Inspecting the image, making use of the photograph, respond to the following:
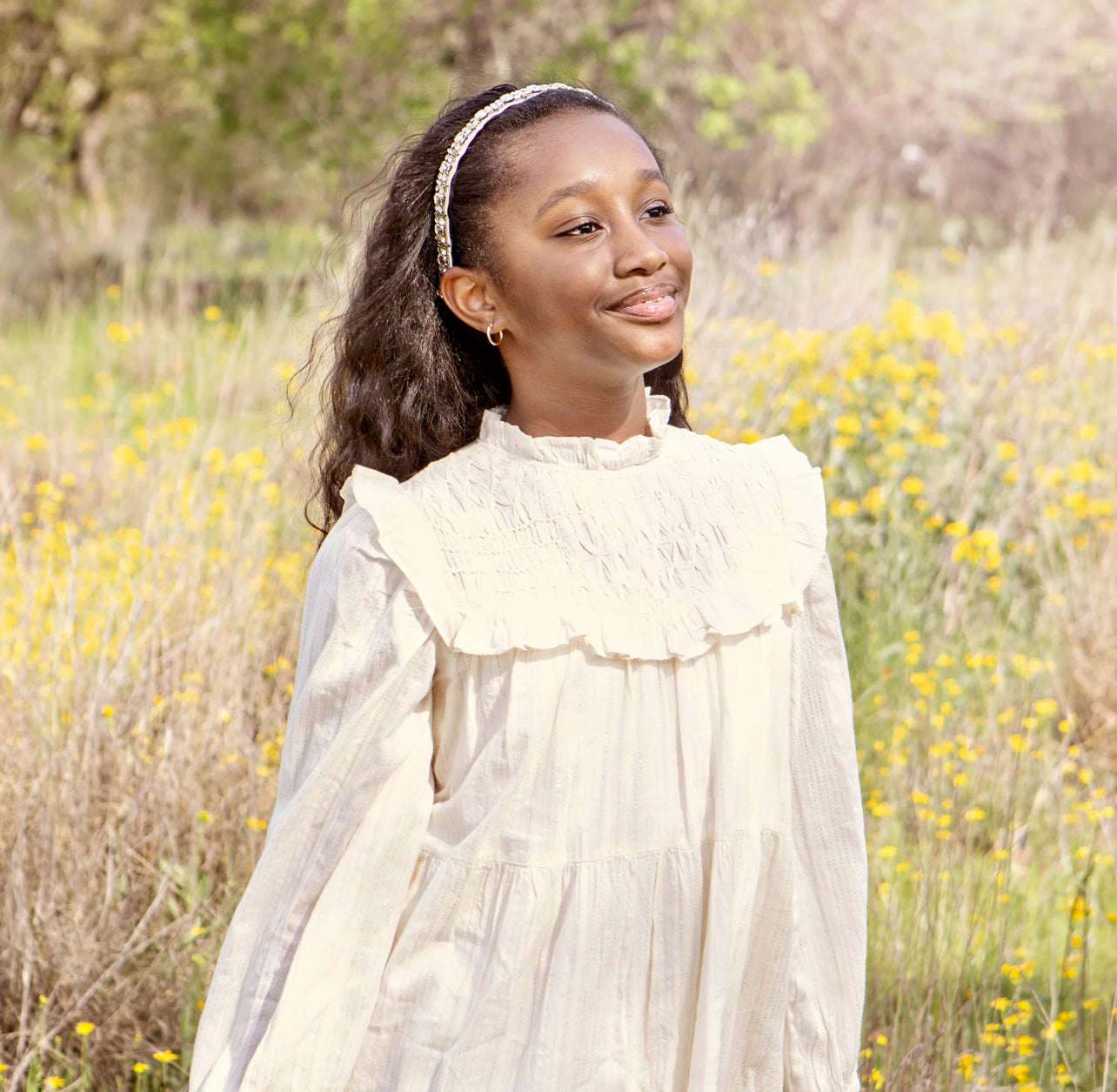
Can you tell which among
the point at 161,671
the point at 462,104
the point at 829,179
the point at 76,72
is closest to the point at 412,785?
the point at 462,104

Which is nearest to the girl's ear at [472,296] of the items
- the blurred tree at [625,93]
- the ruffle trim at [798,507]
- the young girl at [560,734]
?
the young girl at [560,734]

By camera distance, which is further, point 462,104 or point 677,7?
point 677,7

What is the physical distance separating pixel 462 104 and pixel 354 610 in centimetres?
65

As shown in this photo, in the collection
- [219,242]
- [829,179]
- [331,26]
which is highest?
[331,26]

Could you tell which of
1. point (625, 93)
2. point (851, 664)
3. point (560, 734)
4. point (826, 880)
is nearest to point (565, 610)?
point (560, 734)

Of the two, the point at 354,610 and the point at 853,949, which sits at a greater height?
the point at 354,610

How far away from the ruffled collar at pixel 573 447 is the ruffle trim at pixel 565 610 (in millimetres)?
142

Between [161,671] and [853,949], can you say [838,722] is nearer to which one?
[853,949]

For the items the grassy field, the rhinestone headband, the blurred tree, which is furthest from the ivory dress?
the blurred tree

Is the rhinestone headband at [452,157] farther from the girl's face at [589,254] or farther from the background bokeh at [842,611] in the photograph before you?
the background bokeh at [842,611]

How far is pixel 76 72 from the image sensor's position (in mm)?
14477

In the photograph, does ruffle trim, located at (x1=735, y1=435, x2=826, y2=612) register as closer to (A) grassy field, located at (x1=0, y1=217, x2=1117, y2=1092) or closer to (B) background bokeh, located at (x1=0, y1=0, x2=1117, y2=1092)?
(B) background bokeh, located at (x1=0, y1=0, x2=1117, y2=1092)

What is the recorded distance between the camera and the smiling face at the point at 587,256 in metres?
1.39

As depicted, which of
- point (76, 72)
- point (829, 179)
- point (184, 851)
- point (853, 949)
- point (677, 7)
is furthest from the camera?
point (76, 72)
